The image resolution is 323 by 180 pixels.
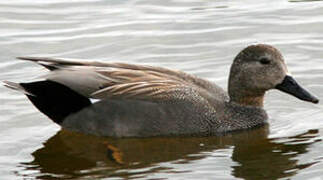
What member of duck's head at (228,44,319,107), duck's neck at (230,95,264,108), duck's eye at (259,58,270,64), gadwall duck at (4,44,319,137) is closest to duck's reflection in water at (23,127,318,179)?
gadwall duck at (4,44,319,137)

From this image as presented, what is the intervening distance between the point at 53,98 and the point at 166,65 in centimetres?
254

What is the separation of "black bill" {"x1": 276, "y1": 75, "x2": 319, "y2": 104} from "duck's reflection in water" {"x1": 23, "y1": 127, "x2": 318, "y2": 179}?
13.9 inches

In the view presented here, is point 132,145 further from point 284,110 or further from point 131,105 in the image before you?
point 284,110

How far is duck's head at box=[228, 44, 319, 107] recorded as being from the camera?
10.3 m

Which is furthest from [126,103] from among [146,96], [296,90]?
[296,90]

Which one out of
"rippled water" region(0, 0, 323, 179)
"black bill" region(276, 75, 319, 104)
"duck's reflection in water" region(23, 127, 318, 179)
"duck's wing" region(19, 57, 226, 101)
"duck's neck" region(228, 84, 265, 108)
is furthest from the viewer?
"duck's neck" region(228, 84, 265, 108)

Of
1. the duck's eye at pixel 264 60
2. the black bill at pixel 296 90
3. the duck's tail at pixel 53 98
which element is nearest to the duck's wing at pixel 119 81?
the duck's tail at pixel 53 98

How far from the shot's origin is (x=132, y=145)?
32.7 feet

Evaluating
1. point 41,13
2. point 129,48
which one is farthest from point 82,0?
point 129,48

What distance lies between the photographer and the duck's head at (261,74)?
10.3m

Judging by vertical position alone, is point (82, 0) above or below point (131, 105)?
above

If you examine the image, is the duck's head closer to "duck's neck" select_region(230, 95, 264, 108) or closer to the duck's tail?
"duck's neck" select_region(230, 95, 264, 108)

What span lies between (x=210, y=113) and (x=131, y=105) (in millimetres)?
847

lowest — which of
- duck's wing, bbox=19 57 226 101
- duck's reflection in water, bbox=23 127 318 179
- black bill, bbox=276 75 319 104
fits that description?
duck's reflection in water, bbox=23 127 318 179
